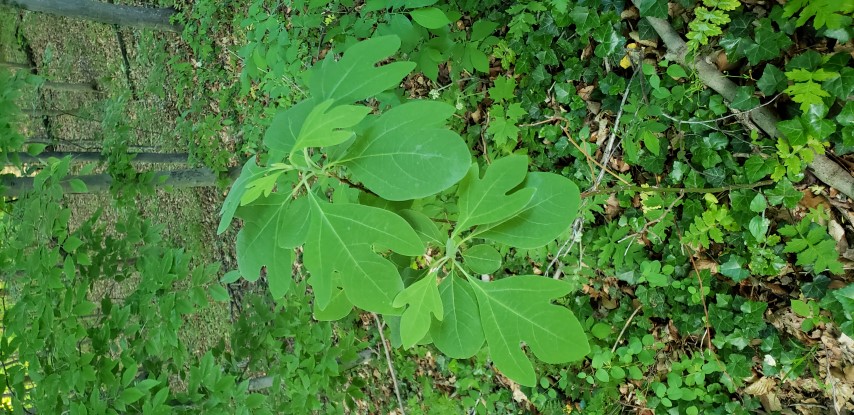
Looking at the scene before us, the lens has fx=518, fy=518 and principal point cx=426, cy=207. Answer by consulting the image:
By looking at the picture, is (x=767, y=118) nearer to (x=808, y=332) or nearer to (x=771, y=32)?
(x=771, y=32)

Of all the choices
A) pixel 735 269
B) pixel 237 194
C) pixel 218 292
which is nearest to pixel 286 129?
pixel 237 194

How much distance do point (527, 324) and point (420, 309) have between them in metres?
0.23

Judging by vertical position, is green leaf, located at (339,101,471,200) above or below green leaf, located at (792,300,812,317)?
above

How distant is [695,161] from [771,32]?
0.53 metres

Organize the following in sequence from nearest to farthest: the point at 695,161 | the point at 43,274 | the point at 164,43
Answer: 1. the point at 695,161
2. the point at 43,274
3. the point at 164,43

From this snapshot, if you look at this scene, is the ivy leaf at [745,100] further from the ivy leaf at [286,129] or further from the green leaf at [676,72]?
the ivy leaf at [286,129]

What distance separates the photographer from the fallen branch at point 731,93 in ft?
5.72

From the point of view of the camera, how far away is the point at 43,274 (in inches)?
89.0

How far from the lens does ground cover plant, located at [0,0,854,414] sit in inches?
43.4

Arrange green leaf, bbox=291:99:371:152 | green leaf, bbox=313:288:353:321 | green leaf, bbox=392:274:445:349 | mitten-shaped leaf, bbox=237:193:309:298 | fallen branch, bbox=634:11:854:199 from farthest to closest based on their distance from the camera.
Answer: fallen branch, bbox=634:11:854:199 < green leaf, bbox=313:288:353:321 < mitten-shaped leaf, bbox=237:193:309:298 < green leaf, bbox=392:274:445:349 < green leaf, bbox=291:99:371:152

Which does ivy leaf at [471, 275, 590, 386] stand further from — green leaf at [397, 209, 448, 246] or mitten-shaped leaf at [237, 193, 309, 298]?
mitten-shaped leaf at [237, 193, 309, 298]

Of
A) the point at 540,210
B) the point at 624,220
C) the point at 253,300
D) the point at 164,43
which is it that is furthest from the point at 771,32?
the point at 164,43

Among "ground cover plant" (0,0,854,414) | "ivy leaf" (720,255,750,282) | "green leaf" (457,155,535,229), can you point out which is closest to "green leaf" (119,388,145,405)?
"ground cover plant" (0,0,854,414)

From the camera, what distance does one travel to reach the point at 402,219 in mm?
1057
